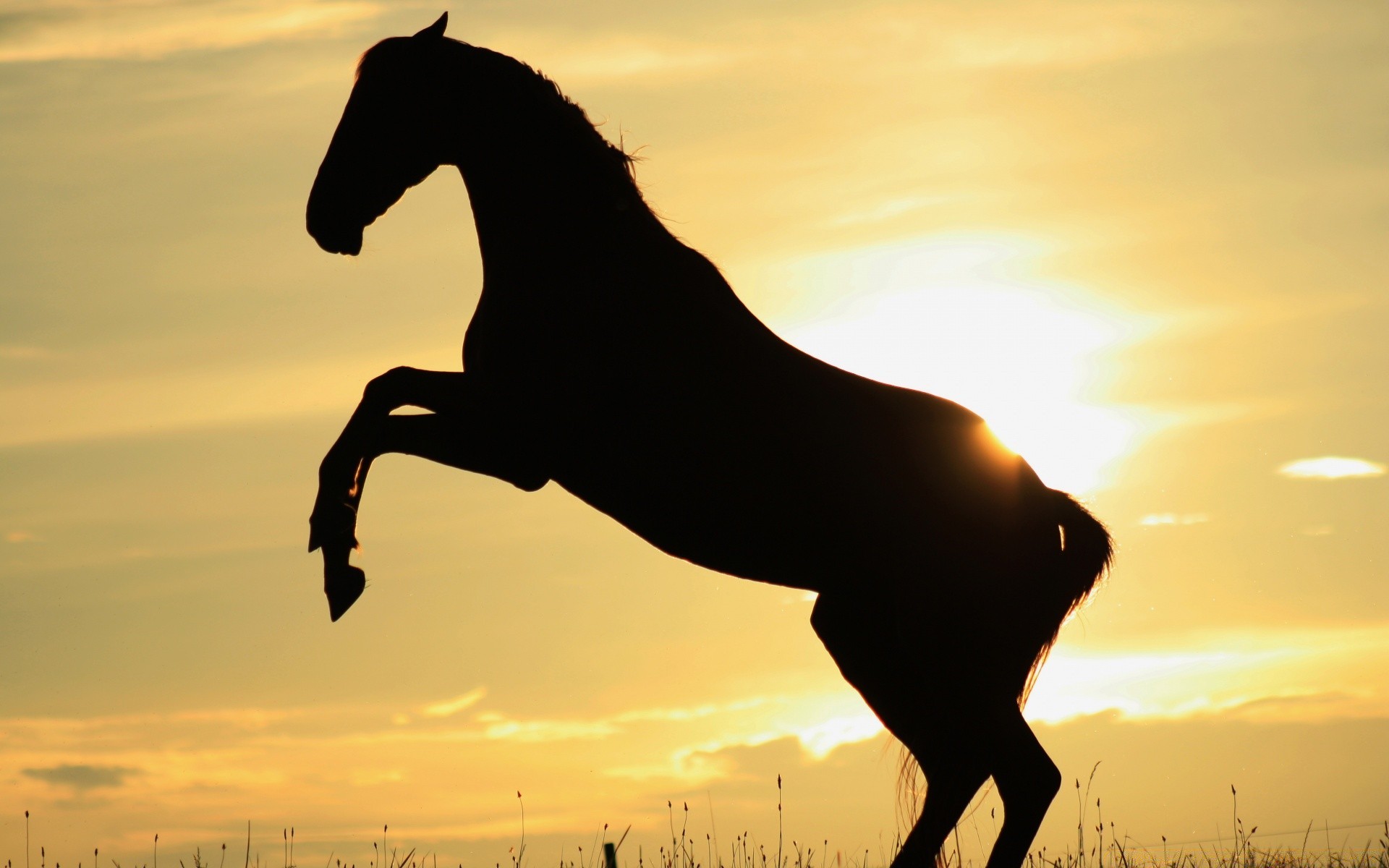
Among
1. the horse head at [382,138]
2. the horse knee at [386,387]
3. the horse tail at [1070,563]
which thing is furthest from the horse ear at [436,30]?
the horse tail at [1070,563]

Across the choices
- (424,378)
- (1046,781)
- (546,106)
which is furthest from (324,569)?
(1046,781)

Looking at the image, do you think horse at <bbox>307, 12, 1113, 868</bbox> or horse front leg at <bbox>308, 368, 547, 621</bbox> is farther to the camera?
horse at <bbox>307, 12, 1113, 868</bbox>

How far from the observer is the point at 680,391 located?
6.02 meters

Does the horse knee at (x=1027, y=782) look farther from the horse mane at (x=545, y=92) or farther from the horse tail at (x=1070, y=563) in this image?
the horse mane at (x=545, y=92)

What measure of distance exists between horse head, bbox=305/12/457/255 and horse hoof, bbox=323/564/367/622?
1.39 metres

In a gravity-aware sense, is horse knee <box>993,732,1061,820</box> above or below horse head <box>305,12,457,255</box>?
below

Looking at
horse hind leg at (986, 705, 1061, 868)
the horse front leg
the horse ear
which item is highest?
the horse ear

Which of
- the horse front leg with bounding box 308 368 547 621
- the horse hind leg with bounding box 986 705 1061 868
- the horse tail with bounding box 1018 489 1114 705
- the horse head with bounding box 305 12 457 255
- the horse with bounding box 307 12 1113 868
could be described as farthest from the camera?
the horse tail with bounding box 1018 489 1114 705

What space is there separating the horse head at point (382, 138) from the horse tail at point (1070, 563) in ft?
9.72

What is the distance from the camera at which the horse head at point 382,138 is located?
6230mm

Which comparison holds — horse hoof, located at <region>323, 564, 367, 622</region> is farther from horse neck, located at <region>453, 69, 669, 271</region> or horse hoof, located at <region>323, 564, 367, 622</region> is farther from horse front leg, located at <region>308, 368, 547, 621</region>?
horse neck, located at <region>453, 69, 669, 271</region>

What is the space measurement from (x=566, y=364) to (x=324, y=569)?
1168 millimetres

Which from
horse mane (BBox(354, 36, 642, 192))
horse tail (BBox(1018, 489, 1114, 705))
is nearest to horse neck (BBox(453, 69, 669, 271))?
horse mane (BBox(354, 36, 642, 192))

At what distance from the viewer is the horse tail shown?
6.55 metres
